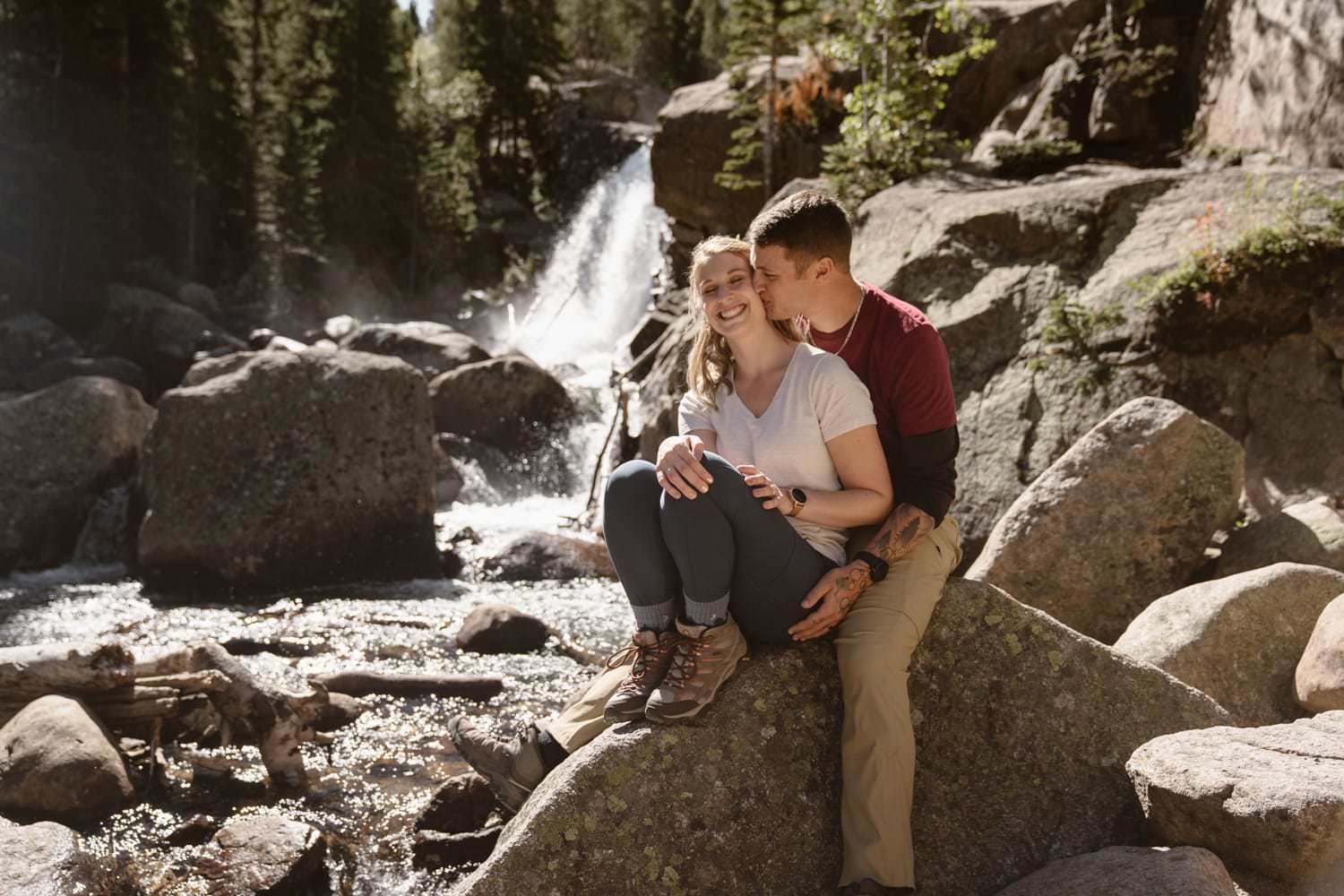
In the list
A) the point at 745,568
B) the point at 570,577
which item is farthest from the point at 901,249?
the point at 745,568

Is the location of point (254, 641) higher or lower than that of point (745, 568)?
lower

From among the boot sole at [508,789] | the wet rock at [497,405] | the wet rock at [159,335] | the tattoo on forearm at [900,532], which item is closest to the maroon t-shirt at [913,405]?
the tattoo on forearm at [900,532]

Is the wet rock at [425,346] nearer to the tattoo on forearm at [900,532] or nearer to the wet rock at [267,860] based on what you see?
the wet rock at [267,860]

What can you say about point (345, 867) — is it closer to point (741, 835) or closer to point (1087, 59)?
point (741, 835)

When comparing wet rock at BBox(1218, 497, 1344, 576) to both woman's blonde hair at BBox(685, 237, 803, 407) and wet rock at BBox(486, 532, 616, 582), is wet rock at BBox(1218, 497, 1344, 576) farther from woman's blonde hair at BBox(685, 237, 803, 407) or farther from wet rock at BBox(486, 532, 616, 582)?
wet rock at BBox(486, 532, 616, 582)

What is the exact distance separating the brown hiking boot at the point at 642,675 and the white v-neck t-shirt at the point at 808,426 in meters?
0.60

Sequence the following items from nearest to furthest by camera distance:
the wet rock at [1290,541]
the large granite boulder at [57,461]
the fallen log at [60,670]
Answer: the wet rock at [1290,541]
the fallen log at [60,670]
the large granite boulder at [57,461]

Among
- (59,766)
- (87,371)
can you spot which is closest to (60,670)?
(59,766)

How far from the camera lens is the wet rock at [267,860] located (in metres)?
5.30

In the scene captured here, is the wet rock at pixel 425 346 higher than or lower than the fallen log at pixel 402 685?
higher

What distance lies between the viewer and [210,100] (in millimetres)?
35062

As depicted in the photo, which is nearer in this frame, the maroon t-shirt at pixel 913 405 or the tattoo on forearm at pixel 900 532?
the tattoo on forearm at pixel 900 532

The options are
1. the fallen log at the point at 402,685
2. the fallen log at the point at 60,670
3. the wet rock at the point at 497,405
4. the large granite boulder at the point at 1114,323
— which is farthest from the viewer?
the wet rock at the point at 497,405

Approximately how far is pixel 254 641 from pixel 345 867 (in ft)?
13.4
